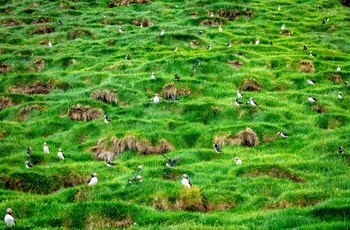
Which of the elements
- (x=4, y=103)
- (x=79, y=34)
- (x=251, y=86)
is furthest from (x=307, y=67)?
(x=79, y=34)

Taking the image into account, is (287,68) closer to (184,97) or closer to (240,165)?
(184,97)

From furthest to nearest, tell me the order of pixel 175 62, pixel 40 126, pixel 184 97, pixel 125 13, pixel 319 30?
pixel 125 13 → pixel 319 30 → pixel 175 62 → pixel 184 97 → pixel 40 126

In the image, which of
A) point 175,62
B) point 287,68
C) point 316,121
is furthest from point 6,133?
point 287,68

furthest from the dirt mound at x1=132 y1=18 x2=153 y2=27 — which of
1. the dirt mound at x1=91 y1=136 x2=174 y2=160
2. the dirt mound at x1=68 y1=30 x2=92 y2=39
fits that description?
the dirt mound at x1=91 y1=136 x2=174 y2=160

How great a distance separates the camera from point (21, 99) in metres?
33.2

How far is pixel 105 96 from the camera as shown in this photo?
32.4 metres

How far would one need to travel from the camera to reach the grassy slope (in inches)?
675

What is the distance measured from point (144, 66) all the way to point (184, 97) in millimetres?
7281

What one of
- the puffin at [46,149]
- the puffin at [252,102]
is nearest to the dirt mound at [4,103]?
the puffin at [46,149]

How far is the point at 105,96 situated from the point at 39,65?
12976mm

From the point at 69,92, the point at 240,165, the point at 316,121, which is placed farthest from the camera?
the point at 69,92

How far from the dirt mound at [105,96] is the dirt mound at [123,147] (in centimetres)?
656

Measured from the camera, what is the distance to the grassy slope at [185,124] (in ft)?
56.3

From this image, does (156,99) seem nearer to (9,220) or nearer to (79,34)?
(9,220)
